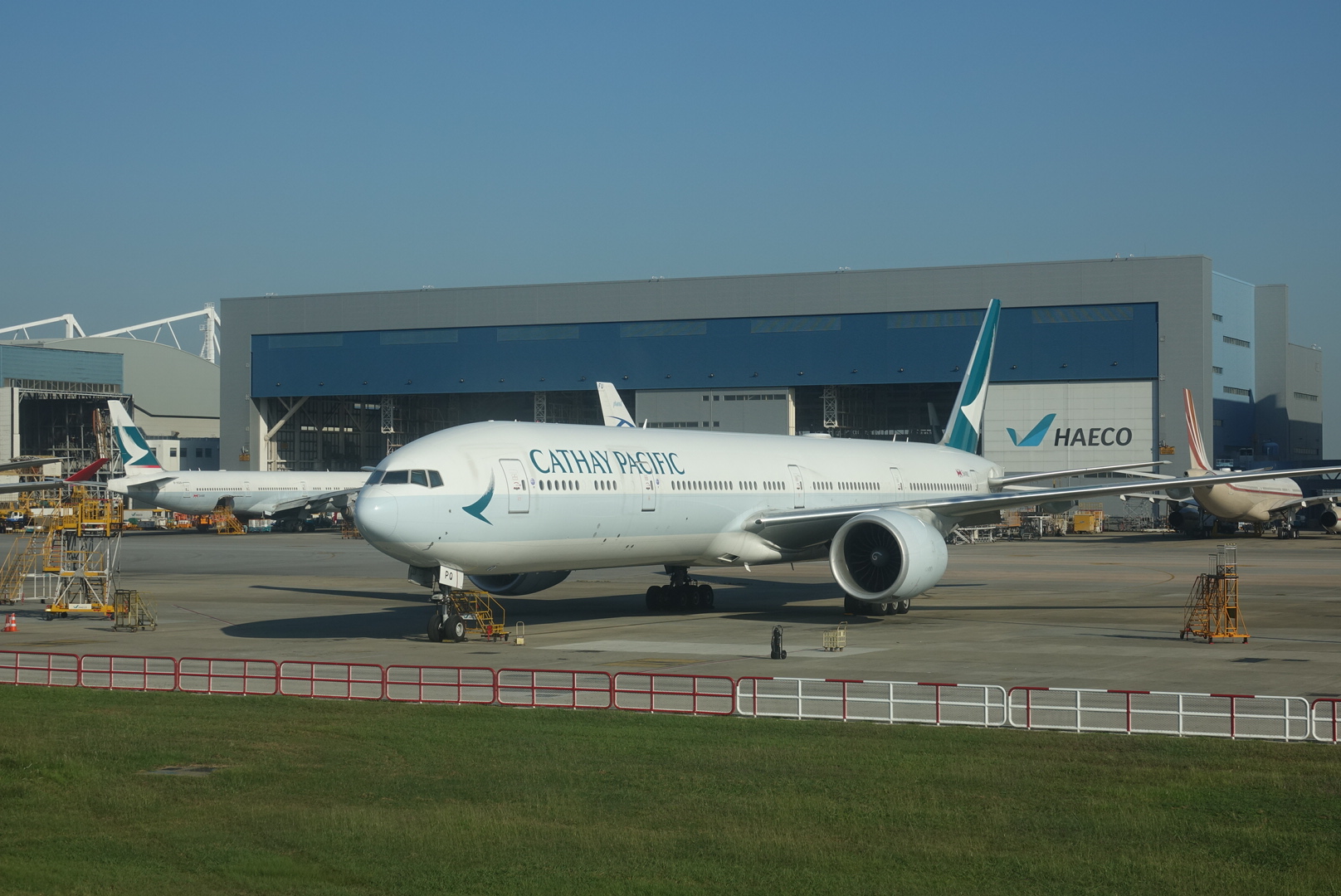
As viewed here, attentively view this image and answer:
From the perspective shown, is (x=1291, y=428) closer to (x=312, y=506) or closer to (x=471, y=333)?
(x=471, y=333)

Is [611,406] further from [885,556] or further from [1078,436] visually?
[1078,436]

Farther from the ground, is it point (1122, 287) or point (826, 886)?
point (1122, 287)

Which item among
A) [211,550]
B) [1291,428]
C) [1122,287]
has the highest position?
[1122,287]

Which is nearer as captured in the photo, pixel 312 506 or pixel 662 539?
pixel 662 539

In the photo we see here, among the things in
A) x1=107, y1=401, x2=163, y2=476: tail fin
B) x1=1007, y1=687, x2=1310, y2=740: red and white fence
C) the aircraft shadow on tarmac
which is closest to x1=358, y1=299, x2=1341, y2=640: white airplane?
the aircraft shadow on tarmac

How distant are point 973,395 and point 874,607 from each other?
1628 centimetres

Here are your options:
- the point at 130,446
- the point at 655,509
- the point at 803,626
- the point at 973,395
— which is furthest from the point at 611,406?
the point at 130,446

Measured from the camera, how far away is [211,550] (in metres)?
68.1

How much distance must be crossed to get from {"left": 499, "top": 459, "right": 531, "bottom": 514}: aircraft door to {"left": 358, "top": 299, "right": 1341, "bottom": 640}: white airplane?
3cm

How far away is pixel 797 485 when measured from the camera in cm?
3544

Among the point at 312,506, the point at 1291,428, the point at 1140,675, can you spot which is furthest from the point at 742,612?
the point at 1291,428

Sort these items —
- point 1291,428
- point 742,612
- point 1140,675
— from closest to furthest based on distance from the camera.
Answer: point 1140,675, point 742,612, point 1291,428

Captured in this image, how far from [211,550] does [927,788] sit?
60765 mm

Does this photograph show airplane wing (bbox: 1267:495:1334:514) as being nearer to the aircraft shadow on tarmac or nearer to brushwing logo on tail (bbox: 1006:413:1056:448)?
brushwing logo on tail (bbox: 1006:413:1056:448)
